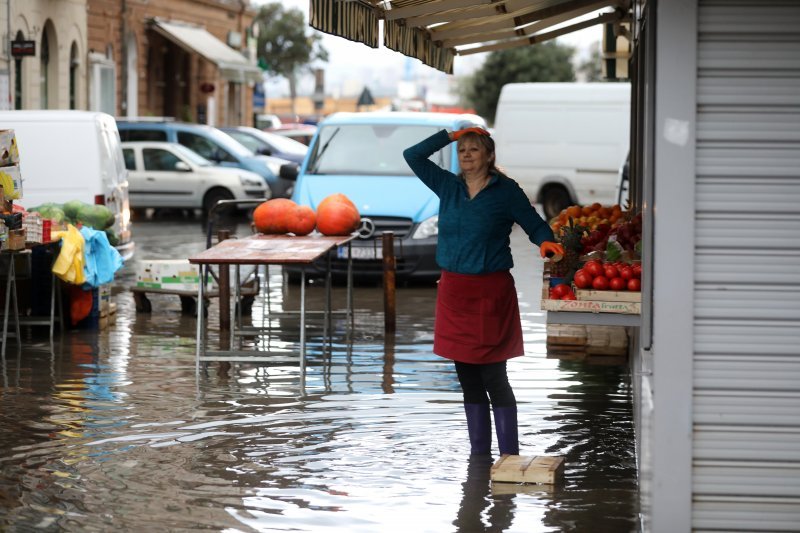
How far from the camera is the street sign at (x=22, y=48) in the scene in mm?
29094

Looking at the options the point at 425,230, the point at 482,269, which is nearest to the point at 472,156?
the point at 482,269

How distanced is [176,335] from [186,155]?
1567 centimetres

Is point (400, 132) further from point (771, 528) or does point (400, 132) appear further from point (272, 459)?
point (771, 528)

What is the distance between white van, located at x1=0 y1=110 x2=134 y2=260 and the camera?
607 inches

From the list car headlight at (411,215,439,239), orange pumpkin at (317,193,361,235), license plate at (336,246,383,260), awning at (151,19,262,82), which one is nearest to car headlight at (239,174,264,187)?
car headlight at (411,215,439,239)

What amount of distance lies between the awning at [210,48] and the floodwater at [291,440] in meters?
32.8

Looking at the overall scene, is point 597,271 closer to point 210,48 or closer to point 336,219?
point 336,219

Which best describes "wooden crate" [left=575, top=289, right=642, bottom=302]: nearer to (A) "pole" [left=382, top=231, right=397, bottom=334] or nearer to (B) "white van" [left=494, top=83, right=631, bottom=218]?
(A) "pole" [left=382, top=231, right=397, bottom=334]

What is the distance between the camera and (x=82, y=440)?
8.79 meters

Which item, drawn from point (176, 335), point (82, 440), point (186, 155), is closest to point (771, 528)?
point (82, 440)

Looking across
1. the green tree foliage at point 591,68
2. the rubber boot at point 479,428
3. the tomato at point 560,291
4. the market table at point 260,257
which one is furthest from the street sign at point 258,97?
the tomato at point 560,291

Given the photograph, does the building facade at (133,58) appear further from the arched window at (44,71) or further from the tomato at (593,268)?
the tomato at (593,268)

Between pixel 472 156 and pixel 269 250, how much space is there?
352 cm

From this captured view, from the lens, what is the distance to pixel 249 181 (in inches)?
1133
